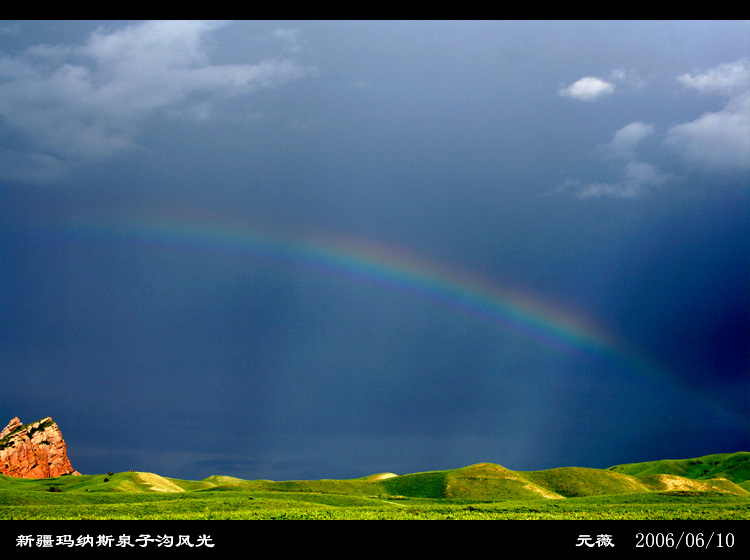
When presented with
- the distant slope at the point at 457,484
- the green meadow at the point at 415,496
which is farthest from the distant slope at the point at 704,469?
the distant slope at the point at 457,484

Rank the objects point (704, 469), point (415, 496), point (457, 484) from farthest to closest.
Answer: point (704, 469), point (457, 484), point (415, 496)

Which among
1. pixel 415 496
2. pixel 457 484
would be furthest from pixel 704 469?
pixel 415 496

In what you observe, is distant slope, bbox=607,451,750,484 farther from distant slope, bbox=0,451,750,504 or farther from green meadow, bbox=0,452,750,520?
distant slope, bbox=0,451,750,504

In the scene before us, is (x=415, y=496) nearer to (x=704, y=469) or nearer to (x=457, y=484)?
(x=457, y=484)

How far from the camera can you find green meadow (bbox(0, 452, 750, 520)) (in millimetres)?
55875

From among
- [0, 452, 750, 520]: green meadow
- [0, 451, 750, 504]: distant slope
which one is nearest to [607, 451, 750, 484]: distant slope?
[0, 452, 750, 520]: green meadow

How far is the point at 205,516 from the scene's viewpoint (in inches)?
2061

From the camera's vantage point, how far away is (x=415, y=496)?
11719 centimetres

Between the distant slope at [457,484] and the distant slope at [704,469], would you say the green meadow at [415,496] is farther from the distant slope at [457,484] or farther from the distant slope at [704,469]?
the distant slope at [704,469]

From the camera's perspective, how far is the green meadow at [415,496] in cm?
5588

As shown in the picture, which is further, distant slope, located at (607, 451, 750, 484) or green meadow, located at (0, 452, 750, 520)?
distant slope, located at (607, 451, 750, 484)
